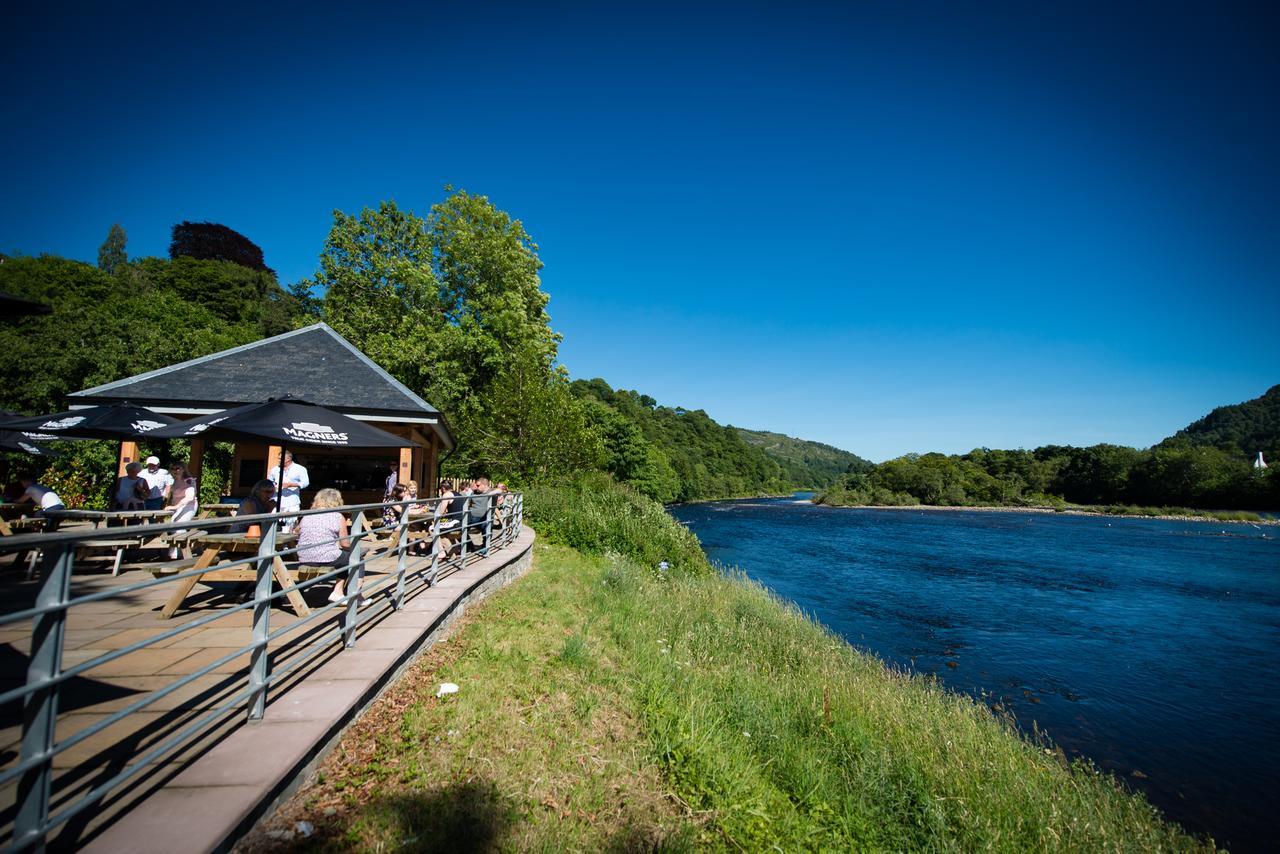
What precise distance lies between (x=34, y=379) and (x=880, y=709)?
2914 cm

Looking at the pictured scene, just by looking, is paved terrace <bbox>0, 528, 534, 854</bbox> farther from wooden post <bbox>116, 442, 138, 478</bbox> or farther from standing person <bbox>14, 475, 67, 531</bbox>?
wooden post <bbox>116, 442, 138, 478</bbox>

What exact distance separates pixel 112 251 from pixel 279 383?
75.1 m

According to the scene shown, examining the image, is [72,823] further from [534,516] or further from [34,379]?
[34,379]

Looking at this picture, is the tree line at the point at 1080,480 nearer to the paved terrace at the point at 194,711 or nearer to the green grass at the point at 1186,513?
the green grass at the point at 1186,513

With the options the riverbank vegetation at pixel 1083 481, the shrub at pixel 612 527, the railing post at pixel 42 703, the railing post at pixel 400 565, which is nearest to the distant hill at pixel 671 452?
the shrub at pixel 612 527

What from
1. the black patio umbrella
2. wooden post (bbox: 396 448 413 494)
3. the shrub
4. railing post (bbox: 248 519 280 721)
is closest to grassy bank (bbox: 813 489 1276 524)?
the shrub

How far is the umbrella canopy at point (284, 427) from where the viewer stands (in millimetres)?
5966

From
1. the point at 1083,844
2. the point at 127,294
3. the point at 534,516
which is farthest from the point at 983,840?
the point at 127,294

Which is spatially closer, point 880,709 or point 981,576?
point 880,709

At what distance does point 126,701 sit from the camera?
3205 millimetres

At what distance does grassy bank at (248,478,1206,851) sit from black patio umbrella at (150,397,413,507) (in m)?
2.76

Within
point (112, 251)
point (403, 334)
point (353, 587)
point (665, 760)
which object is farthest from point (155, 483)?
point (112, 251)

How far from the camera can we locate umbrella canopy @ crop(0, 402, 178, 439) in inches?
284

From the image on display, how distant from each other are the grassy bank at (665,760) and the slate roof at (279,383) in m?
7.05
